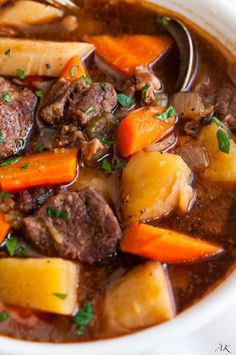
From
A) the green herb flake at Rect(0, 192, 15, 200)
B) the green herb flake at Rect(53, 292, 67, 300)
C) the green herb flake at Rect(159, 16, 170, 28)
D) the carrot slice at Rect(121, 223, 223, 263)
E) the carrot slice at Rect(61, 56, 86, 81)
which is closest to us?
the green herb flake at Rect(53, 292, 67, 300)

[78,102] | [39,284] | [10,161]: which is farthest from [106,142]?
[39,284]

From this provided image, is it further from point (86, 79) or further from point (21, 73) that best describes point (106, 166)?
point (21, 73)

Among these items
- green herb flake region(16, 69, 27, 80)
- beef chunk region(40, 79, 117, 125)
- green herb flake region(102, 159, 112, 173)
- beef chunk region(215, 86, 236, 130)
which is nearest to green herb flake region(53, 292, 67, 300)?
green herb flake region(102, 159, 112, 173)

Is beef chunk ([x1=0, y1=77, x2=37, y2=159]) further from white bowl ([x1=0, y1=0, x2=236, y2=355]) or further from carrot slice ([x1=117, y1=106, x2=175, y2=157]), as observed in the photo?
white bowl ([x1=0, y1=0, x2=236, y2=355])

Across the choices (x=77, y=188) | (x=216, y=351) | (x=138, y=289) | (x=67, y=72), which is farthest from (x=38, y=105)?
(x=216, y=351)

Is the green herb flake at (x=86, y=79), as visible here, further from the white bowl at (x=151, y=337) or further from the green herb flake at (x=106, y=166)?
the white bowl at (x=151, y=337)

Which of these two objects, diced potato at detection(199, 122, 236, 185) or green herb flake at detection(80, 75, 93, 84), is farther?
green herb flake at detection(80, 75, 93, 84)

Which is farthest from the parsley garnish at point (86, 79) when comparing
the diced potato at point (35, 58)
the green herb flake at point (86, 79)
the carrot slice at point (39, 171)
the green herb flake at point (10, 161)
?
the green herb flake at point (10, 161)
